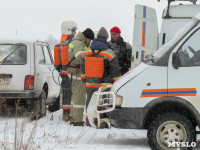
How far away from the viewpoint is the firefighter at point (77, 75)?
973 cm

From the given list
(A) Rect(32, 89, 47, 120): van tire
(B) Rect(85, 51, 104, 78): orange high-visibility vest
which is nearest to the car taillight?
(A) Rect(32, 89, 47, 120): van tire

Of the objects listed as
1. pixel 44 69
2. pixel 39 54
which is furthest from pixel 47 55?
pixel 44 69

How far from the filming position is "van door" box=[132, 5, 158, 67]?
1095 centimetres

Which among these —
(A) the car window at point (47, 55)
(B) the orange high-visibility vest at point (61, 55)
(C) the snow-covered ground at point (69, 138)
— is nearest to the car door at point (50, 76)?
(A) the car window at point (47, 55)

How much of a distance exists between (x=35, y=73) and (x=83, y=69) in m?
1.38

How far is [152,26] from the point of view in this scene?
11.1 metres

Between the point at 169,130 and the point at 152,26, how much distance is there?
15.5ft

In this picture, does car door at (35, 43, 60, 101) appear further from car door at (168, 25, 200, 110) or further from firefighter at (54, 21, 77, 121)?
car door at (168, 25, 200, 110)

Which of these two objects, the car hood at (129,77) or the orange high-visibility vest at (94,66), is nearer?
the car hood at (129,77)

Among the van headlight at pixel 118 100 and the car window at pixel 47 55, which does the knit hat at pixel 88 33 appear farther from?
the van headlight at pixel 118 100

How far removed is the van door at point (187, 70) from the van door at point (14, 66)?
403 centimetres

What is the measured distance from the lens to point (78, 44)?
981 cm

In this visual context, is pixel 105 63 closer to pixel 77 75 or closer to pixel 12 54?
pixel 77 75

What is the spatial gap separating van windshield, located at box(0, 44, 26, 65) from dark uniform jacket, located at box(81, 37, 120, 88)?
74.8 inches
